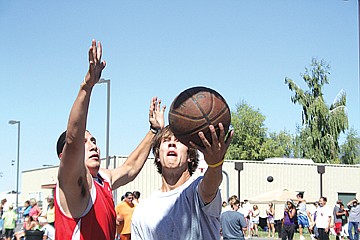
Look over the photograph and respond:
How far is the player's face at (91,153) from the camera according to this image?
4.81 m

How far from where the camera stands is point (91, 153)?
16.0 feet

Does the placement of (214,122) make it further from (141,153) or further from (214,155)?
(141,153)

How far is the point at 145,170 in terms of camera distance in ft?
127

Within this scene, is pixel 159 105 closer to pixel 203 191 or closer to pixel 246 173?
pixel 203 191

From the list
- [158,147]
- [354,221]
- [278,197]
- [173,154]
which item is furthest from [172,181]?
[278,197]

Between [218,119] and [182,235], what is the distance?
0.92m

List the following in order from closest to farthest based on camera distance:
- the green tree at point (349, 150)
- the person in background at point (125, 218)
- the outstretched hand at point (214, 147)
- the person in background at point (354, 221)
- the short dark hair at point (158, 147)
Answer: the outstretched hand at point (214, 147)
the short dark hair at point (158, 147)
the person in background at point (125, 218)
the person in background at point (354, 221)
the green tree at point (349, 150)

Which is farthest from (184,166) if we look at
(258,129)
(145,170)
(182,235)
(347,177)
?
(258,129)

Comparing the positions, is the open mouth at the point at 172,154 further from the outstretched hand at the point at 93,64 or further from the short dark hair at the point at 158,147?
the outstretched hand at the point at 93,64

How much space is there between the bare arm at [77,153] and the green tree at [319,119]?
47813 millimetres

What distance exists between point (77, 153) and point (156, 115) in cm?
198

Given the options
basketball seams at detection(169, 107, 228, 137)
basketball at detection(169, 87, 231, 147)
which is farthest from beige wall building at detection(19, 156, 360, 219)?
basketball seams at detection(169, 107, 228, 137)

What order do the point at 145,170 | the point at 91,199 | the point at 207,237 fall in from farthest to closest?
1. the point at 145,170
2. the point at 91,199
3. the point at 207,237

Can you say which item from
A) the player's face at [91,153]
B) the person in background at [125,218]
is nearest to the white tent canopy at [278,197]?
the person in background at [125,218]
